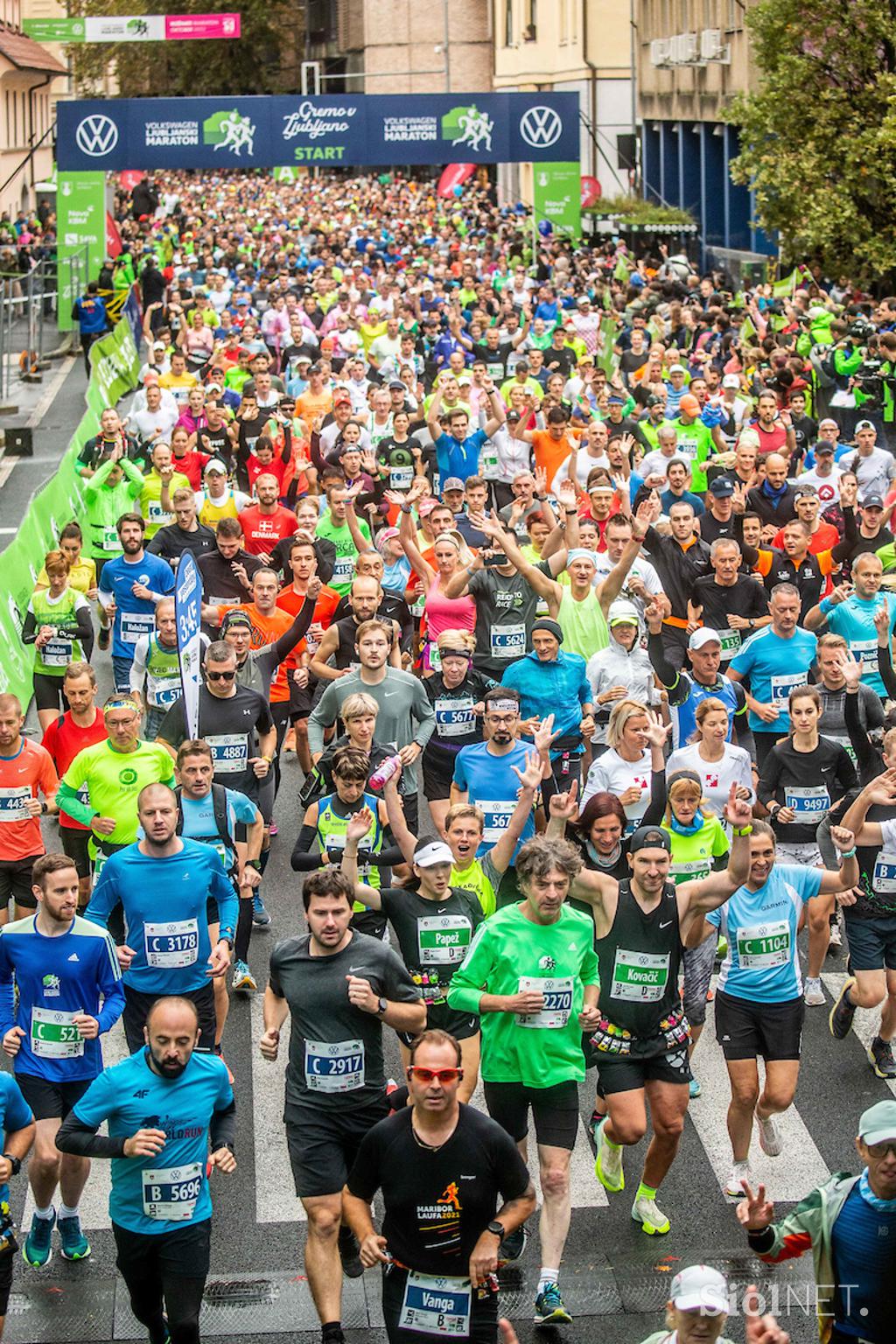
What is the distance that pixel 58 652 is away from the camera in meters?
12.7

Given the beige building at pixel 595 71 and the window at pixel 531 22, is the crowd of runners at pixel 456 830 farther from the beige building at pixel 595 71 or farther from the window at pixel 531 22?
the window at pixel 531 22

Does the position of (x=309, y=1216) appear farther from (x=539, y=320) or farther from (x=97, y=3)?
Result: (x=97, y=3)

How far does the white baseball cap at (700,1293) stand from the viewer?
5.27 metres

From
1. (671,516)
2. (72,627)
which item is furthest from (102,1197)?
(671,516)

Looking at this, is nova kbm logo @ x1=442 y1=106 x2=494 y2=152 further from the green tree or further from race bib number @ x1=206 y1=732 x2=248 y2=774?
race bib number @ x1=206 y1=732 x2=248 y2=774

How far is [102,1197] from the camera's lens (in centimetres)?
844

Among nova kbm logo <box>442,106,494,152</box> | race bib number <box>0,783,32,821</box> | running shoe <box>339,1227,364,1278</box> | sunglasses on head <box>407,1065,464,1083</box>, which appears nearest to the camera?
sunglasses on head <box>407,1065,464,1083</box>

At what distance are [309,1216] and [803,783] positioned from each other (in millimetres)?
3755

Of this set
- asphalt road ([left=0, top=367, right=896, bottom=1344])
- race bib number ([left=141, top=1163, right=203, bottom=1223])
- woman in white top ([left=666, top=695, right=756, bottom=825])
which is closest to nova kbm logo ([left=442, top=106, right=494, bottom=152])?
woman in white top ([left=666, top=695, right=756, bottom=825])

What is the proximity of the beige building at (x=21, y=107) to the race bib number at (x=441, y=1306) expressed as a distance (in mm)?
48940

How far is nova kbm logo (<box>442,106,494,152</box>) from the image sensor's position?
33.8 metres

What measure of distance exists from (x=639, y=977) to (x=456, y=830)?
0.92 metres

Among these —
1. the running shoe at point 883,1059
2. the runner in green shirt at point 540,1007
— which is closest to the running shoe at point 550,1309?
the runner in green shirt at point 540,1007

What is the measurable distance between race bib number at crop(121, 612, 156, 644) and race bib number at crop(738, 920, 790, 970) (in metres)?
5.83
